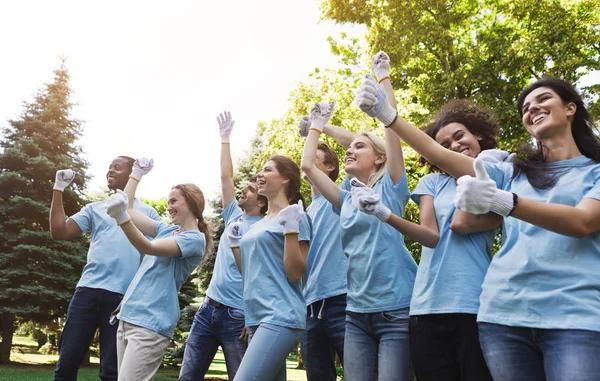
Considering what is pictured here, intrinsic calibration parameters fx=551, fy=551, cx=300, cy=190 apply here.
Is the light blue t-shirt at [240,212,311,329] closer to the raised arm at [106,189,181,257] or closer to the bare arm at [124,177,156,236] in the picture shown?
the raised arm at [106,189,181,257]

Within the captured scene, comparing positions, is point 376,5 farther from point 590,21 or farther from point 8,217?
point 8,217

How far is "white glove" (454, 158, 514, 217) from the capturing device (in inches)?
82.3

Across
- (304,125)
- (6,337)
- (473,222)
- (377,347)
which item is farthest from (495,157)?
(6,337)

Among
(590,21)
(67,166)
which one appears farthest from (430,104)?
(67,166)

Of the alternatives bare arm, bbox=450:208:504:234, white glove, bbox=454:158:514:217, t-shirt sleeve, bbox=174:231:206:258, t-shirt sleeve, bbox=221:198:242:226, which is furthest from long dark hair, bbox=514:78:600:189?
t-shirt sleeve, bbox=221:198:242:226

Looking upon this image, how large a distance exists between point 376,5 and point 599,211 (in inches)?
633

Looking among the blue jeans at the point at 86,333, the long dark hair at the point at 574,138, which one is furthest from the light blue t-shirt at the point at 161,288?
the long dark hair at the point at 574,138

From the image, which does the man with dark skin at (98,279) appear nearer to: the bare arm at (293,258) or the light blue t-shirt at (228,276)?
the light blue t-shirt at (228,276)

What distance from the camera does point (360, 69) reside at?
59.9 feet

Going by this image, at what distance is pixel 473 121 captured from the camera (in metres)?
3.27

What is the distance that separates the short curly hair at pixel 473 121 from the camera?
3.27m

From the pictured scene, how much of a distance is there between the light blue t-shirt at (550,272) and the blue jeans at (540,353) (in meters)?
0.04

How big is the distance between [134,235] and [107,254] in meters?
1.44

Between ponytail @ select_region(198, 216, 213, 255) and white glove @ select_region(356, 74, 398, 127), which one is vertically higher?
white glove @ select_region(356, 74, 398, 127)
